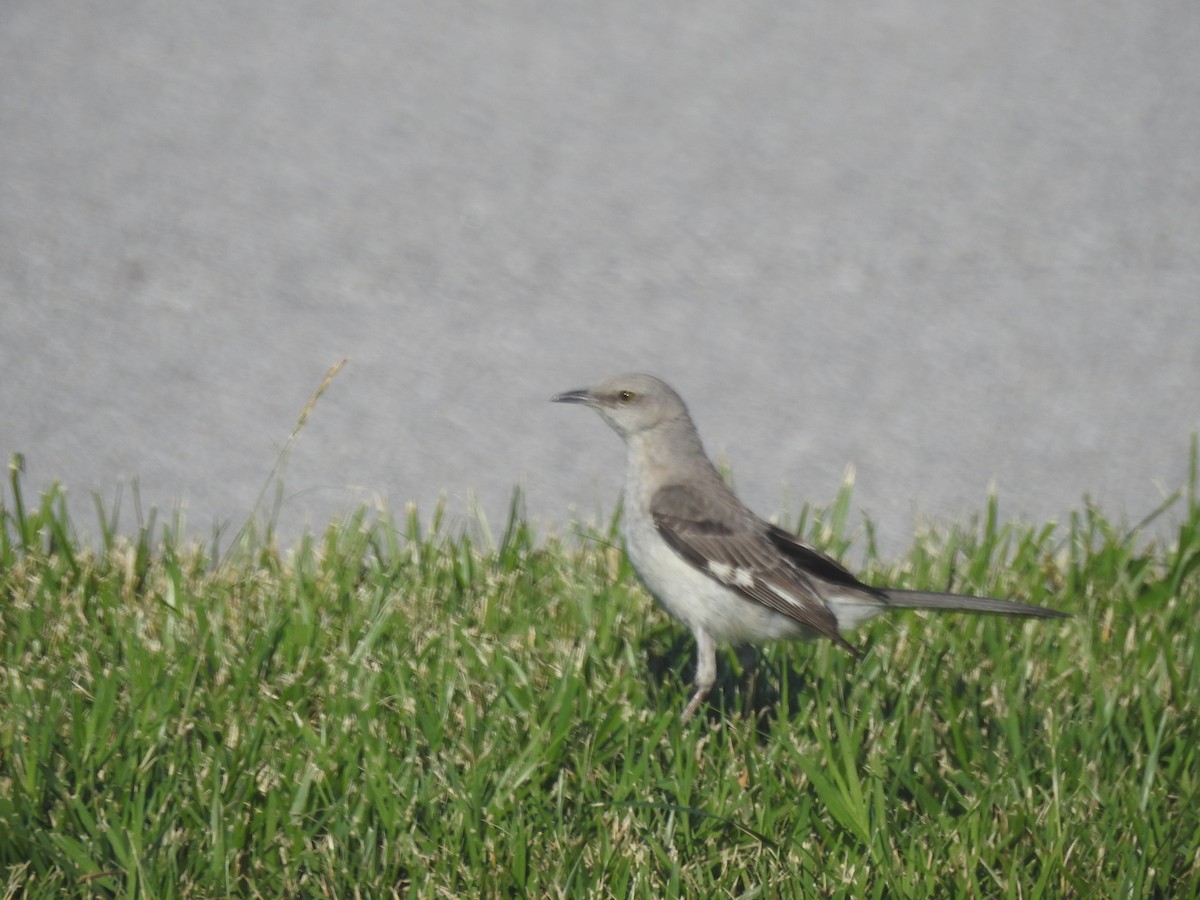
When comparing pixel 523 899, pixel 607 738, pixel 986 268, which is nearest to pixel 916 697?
pixel 607 738

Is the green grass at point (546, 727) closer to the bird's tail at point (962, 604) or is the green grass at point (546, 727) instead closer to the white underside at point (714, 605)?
the white underside at point (714, 605)

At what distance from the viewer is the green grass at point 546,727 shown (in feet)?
15.8

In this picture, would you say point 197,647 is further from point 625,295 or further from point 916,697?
point 625,295

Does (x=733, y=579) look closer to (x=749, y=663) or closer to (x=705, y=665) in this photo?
(x=705, y=665)

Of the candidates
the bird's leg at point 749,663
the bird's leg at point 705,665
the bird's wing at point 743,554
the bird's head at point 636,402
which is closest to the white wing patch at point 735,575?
the bird's wing at point 743,554

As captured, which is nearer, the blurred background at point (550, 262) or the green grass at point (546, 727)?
the green grass at point (546, 727)

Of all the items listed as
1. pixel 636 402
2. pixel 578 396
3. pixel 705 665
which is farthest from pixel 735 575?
pixel 578 396

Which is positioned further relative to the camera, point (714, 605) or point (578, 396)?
point (578, 396)

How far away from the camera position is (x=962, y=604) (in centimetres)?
551

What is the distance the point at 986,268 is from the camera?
9359 millimetres

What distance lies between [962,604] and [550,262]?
14.3ft

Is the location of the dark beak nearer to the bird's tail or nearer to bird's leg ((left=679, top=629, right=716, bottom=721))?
bird's leg ((left=679, top=629, right=716, bottom=721))

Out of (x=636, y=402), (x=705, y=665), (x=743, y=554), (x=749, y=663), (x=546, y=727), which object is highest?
(x=636, y=402)

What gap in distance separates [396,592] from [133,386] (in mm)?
2487
